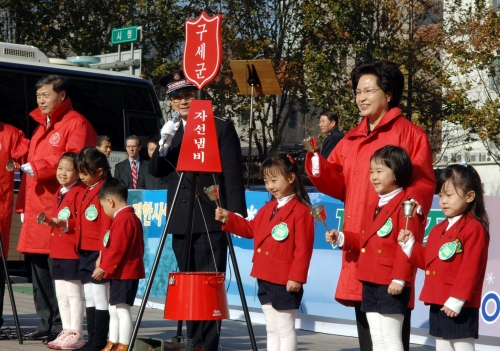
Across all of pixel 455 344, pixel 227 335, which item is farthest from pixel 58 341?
pixel 455 344

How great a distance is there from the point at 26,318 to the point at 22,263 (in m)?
5.13

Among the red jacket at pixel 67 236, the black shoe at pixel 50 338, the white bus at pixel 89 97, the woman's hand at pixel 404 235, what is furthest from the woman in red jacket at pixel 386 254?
the white bus at pixel 89 97

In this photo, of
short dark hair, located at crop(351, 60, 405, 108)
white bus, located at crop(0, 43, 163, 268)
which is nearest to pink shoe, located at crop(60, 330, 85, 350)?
short dark hair, located at crop(351, 60, 405, 108)

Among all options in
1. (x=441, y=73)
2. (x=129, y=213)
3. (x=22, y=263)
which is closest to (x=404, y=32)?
(x=441, y=73)

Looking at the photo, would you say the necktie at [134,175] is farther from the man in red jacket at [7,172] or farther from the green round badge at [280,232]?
the green round badge at [280,232]

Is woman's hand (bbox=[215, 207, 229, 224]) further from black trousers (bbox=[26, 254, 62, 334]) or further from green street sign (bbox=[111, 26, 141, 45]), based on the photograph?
green street sign (bbox=[111, 26, 141, 45])

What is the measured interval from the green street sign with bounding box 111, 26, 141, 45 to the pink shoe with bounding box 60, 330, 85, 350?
881 cm

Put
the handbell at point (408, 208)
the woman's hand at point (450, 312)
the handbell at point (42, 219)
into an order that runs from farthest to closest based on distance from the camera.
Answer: the handbell at point (42, 219)
the woman's hand at point (450, 312)
the handbell at point (408, 208)

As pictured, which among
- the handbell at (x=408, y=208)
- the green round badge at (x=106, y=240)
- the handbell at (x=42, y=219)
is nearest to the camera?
the handbell at (x=408, y=208)

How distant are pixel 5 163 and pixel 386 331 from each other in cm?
419

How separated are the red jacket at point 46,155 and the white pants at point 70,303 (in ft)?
1.29

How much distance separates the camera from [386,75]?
4.61 metres

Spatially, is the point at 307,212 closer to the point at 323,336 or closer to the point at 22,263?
the point at 323,336

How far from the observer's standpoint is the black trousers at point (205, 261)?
570 centimetres
